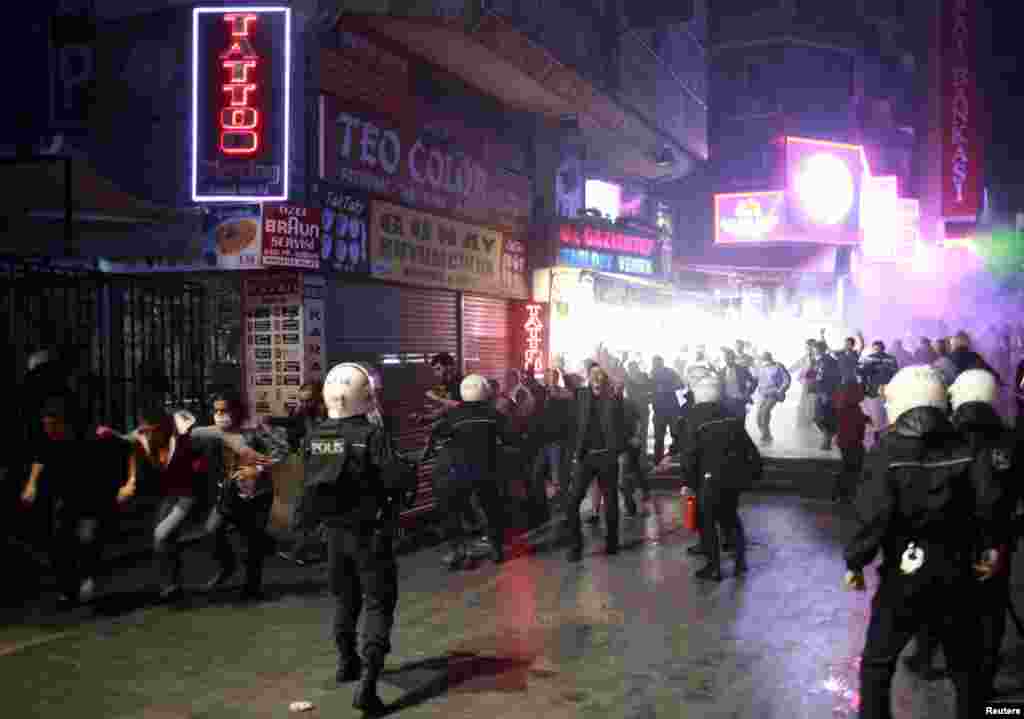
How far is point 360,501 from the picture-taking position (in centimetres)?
552

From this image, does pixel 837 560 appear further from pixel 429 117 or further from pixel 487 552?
pixel 429 117

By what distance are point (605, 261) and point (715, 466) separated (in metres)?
9.37

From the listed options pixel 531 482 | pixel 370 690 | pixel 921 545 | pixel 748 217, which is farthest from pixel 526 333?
pixel 748 217

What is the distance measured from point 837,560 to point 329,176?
24.1ft

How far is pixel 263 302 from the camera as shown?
1059cm

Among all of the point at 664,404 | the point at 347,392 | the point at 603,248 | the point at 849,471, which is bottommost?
the point at 849,471

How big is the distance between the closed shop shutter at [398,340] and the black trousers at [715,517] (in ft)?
14.3

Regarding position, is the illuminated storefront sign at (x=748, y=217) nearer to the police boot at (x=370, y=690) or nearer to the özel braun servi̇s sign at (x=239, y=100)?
the özel braun servi̇s sign at (x=239, y=100)

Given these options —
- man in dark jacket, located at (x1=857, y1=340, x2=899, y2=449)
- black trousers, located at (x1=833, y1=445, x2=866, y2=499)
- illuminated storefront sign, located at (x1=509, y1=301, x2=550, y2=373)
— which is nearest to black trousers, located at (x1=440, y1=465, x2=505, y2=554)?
black trousers, located at (x1=833, y1=445, x2=866, y2=499)

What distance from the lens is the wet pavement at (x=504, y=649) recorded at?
5.48 m

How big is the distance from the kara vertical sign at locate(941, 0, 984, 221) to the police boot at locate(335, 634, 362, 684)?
2660 centimetres

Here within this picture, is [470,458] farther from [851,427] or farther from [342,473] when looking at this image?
[851,427]

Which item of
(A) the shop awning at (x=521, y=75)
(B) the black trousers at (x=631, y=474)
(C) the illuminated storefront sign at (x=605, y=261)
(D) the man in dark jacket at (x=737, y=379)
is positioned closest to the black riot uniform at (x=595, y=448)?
(B) the black trousers at (x=631, y=474)

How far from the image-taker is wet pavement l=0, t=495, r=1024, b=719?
548 cm
